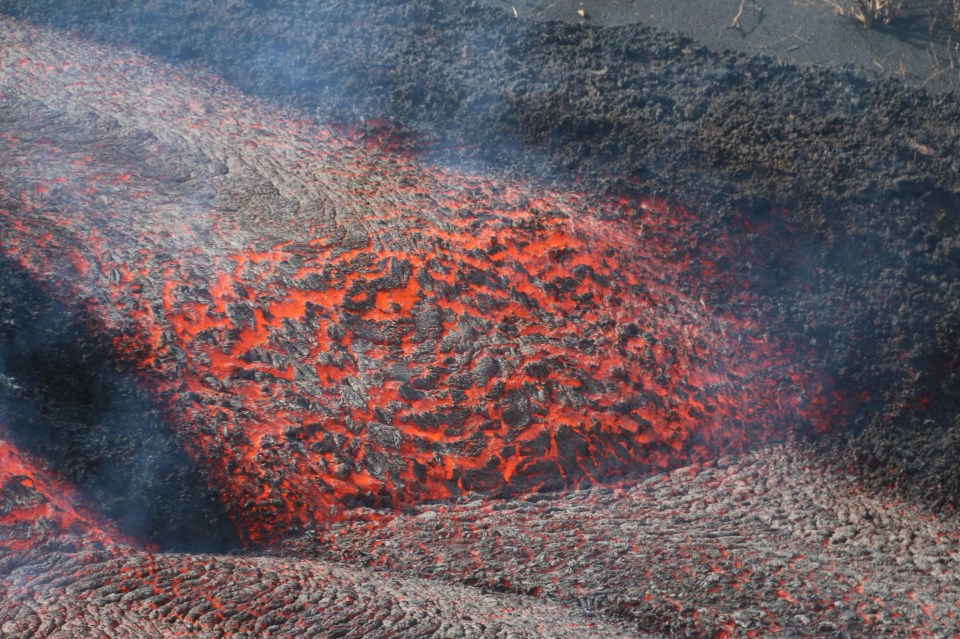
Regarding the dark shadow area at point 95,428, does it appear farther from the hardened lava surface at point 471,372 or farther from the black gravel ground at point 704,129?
the black gravel ground at point 704,129

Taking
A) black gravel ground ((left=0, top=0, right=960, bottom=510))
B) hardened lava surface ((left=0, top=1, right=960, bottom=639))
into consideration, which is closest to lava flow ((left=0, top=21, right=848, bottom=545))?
hardened lava surface ((left=0, top=1, right=960, bottom=639))

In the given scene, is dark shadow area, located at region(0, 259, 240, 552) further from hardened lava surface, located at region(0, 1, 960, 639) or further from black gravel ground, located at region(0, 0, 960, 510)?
black gravel ground, located at region(0, 0, 960, 510)

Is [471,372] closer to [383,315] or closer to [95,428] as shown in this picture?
[383,315]

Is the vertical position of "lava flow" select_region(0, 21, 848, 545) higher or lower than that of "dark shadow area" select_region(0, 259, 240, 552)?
higher

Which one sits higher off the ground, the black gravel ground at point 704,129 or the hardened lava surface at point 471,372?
the black gravel ground at point 704,129

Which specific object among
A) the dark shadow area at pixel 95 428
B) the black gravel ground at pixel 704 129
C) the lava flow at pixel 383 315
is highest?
the black gravel ground at pixel 704 129

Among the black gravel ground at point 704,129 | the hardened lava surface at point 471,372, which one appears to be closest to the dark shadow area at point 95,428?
the hardened lava surface at point 471,372

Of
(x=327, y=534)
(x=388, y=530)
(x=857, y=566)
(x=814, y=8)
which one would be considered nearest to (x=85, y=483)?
(x=327, y=534)
